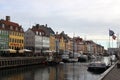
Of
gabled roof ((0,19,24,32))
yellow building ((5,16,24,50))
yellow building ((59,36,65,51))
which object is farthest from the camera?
yellow building ((59,36,65,51))

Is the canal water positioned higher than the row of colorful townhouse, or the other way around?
the row of colorful townhouse

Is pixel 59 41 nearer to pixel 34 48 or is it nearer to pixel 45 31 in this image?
pixel 45 31

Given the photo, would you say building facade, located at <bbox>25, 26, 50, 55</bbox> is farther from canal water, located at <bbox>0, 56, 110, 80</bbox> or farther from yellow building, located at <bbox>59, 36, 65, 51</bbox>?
canal water, located at <bbox>0, 56, 110, 80</bbox>

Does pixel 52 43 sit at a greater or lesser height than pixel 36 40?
lesser

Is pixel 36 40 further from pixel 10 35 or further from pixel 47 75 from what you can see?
pixel 47 75

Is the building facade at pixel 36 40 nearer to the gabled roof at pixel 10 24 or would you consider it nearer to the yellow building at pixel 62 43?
the gabled roof at pixel 10 24

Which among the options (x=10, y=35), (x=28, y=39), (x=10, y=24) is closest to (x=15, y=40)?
(x=10, y=35)

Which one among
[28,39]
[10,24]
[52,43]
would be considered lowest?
[52,43]

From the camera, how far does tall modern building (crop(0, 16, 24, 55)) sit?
340 ft

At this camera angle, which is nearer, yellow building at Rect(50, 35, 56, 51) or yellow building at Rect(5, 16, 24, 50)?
yellow building at Rect(5, 16, 24, 50)

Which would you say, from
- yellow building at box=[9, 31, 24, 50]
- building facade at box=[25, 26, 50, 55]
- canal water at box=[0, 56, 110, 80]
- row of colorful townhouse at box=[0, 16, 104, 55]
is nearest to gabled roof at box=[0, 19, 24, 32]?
row of colorful townhouse at box=[0, 16, 104, 55]

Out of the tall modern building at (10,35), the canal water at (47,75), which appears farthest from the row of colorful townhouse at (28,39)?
the canal water at (47,75)

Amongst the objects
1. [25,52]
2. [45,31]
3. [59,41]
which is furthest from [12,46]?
[59,41]

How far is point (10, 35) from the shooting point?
108375mm
